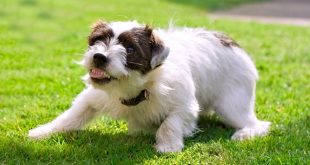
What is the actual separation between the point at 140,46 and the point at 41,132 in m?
1.27

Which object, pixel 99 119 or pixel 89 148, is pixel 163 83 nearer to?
pixel 89 148

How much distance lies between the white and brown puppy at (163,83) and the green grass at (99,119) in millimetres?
175

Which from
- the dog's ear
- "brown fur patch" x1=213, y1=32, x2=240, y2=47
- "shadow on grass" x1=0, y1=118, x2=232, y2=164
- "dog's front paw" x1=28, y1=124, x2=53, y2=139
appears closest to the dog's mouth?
the dog's ear

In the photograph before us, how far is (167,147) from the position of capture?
569cm

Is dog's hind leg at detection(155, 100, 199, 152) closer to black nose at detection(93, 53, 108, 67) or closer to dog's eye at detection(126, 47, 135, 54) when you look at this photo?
dog's eye at detection(126, 47, 135, 54)

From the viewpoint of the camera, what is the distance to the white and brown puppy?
5.45m

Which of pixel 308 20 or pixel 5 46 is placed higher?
pixel 5 46

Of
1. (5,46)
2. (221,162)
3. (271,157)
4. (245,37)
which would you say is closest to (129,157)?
(221,162)

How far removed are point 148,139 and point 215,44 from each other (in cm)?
142

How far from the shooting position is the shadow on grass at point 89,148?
5305mm

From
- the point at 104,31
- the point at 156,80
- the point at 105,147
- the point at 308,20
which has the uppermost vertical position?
the point at 104,31

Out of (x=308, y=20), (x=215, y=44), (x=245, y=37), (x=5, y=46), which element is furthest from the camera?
(x=308, y=20)

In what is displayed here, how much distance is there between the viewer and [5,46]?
10266mm

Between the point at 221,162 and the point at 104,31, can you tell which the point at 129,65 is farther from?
the point at 221,162
